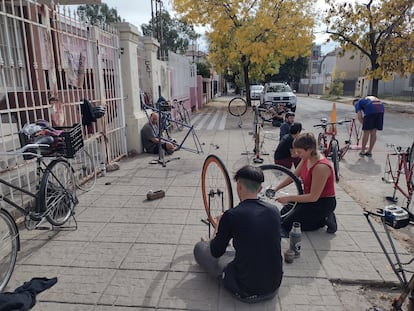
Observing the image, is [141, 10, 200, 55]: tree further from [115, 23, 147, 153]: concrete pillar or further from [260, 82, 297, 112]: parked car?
[115, 23, 147, 153]: concrete pillar

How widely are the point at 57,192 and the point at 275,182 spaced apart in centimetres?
258

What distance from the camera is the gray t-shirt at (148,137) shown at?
8008 mm

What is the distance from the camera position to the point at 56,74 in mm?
4969

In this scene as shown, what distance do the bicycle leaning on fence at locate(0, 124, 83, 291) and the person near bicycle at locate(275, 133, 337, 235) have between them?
2.53m

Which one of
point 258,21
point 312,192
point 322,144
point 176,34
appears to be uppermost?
point 176,34

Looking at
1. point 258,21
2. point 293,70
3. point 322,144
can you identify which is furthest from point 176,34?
point 322,144

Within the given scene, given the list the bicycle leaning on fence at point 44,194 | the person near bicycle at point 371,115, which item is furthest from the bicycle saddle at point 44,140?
the person near bicycle at point 371,115

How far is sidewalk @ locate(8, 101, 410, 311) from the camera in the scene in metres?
2.71

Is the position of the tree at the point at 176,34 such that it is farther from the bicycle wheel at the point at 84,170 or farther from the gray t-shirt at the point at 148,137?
the bicycle wheel at the point at 84,170

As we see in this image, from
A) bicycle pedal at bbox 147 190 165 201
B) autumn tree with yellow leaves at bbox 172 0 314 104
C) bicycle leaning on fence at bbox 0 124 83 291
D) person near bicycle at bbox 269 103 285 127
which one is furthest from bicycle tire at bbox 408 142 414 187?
autumn tree with yellow leaves at bbox 172 0 314 104

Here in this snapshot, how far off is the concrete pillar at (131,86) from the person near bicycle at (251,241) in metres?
5.78

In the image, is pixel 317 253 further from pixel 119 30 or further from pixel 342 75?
pixel 342 75

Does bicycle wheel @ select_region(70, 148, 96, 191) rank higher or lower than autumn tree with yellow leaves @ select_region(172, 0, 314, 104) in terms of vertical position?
lower

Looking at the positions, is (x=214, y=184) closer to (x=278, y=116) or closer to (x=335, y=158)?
(x=335, y=158)
